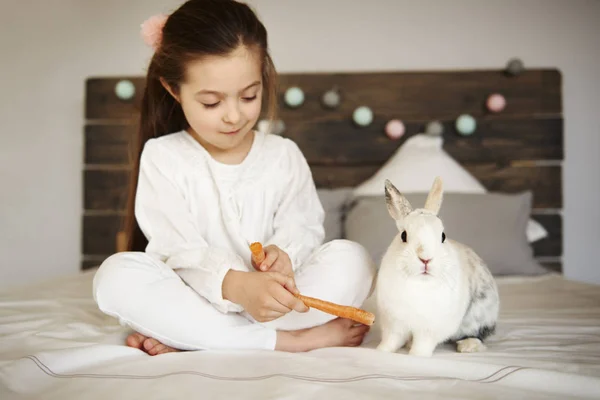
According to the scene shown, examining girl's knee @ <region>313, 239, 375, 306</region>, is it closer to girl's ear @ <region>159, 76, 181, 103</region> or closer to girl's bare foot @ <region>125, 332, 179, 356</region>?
girl's bare foot @ <region>125, 332, 179, 356</region>

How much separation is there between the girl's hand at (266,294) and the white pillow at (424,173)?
1.07 m

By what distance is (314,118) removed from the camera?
2.27 metres

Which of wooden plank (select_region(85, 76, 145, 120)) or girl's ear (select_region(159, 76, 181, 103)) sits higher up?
wooden plank (select_region(85, 76, 145, 120))

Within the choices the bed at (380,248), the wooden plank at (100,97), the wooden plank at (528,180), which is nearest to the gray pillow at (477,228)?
the bed at (380,248)

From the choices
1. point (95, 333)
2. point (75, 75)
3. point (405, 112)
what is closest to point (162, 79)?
point (95, 333)

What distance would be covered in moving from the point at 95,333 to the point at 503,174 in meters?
1.65

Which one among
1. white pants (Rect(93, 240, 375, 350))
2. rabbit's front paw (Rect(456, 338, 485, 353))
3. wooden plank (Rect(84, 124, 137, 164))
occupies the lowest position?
rabbit's front paw (Rect(456, 338, 485, 353))

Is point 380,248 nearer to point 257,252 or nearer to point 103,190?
point 257,252

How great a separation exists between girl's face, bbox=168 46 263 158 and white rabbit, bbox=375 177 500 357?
0.35m

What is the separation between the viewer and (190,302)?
952 mm

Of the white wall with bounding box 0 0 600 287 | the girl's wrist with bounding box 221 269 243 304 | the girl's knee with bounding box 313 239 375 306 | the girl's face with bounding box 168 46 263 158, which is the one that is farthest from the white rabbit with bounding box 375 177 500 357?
the white wall with bounding box 0 0 600 287

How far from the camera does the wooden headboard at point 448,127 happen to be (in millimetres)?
2205

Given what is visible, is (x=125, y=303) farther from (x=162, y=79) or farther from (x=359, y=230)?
(x=359, y=230)

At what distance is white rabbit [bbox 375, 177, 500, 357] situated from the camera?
2.77 ft
